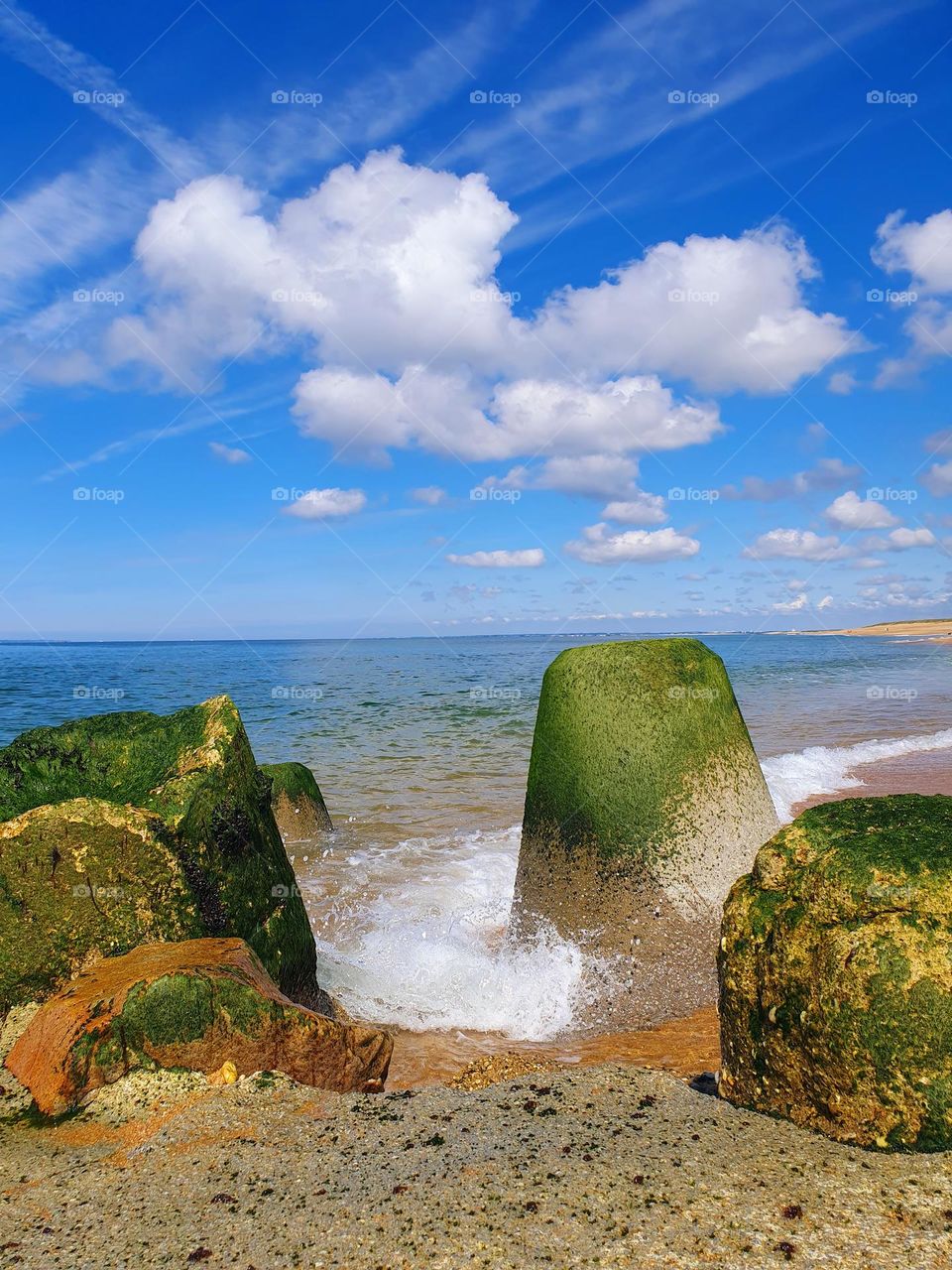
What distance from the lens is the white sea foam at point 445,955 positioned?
229 inches

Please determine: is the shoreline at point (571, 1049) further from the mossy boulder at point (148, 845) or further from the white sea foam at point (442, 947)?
the mossy boulder at point (148, 845)

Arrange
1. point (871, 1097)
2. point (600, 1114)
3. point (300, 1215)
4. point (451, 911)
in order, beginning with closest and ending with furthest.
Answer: point (300, 1215) → point (871, 1097) → point (600, 1114) → point (451, 911)

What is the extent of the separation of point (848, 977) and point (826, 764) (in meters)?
13.3

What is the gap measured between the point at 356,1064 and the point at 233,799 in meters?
1.59

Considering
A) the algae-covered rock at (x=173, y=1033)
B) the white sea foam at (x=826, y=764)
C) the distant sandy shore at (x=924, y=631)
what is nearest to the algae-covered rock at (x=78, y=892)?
the algae-covered rock at (x=173, y=1033)

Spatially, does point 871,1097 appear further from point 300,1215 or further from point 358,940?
point 358,940

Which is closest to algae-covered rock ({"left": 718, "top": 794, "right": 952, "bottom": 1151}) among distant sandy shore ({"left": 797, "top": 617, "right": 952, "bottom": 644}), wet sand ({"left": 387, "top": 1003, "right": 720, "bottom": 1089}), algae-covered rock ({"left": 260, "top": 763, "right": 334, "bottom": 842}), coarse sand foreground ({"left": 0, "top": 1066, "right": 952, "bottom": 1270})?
coarse sand foreground ({"left": 0, "top": 1066, "right": 952, "bottom": 1270})

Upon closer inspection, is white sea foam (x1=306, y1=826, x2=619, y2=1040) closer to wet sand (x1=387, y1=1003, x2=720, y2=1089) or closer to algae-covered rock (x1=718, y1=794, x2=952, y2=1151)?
wet sand (x1=387, y1=1003, x2=720, y2=1089)

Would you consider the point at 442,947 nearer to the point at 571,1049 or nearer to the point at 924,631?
the point at 571,1049

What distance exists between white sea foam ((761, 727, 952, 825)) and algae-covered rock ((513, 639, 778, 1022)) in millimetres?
5442

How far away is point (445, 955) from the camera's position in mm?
6879

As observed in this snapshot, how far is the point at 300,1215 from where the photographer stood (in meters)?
2.30

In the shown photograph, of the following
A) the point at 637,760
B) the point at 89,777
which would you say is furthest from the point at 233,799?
the point at 637,760

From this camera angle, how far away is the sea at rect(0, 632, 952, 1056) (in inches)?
237
